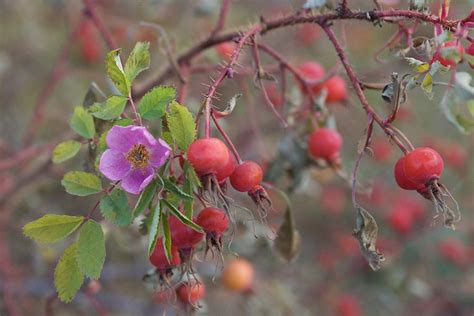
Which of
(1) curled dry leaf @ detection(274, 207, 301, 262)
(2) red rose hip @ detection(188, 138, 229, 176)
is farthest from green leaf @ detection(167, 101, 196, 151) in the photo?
(1) curled dry leaf @ detection(274, 207, 301, 262)

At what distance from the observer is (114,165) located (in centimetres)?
113

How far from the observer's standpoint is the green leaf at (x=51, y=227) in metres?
1.18

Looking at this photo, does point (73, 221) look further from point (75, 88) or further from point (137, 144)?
point (75, 88)

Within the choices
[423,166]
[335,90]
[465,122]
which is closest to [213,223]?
[423,166]

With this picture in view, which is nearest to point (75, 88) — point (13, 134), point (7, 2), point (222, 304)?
point (13, 134)

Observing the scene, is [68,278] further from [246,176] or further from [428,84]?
[428,84]

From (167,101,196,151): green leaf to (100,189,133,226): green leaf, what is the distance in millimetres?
161

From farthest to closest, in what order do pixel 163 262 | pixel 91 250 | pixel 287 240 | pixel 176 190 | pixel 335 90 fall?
pixel 335 90 → pixel 287 240 → pixel 163 262 → pixel 91 250 → pixel 176 190

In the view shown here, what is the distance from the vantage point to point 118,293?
9.27 ft

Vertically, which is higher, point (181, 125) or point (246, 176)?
point (181, 125)

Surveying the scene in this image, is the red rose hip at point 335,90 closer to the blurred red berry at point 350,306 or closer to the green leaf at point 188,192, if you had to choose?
the green leaf at point 188,192

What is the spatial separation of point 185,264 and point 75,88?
75.7 inches

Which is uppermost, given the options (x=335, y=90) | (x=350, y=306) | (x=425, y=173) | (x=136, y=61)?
(x=136, y=61)

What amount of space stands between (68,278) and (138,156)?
0.93 feet
